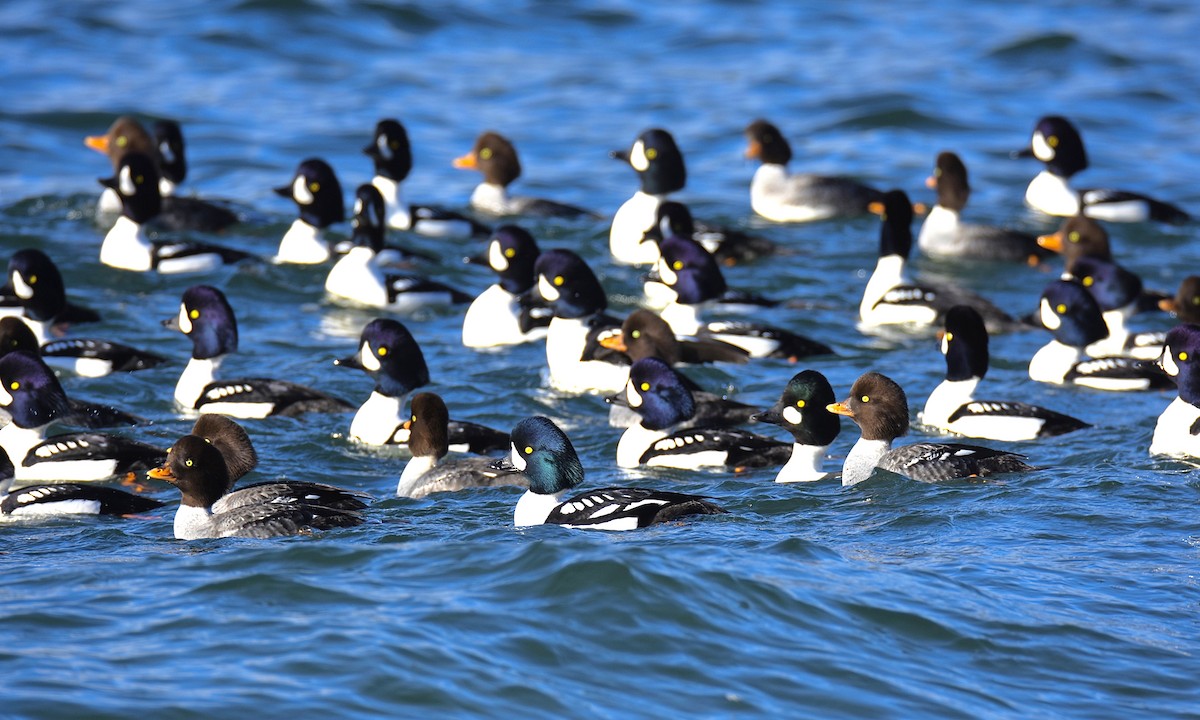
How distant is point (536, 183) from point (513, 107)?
3413 millimetres

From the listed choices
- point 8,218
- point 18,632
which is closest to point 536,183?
point 8,218

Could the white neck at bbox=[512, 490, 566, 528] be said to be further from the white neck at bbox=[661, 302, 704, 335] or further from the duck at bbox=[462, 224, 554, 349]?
the white neck at bbox=[661, 302, 704, 335]

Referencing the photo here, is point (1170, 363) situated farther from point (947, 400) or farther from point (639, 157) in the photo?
point (639, 157)

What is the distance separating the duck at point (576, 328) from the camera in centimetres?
1424

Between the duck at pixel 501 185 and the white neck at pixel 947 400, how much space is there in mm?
7580

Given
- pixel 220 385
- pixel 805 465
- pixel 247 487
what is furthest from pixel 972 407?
pixel 220 385

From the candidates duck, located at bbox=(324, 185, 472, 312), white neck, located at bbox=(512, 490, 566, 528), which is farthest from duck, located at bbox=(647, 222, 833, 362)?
white neck, located at bbox=(512, 490, 566, 528)

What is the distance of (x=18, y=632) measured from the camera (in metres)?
8.27

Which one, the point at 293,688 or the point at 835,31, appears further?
the point at 835,31

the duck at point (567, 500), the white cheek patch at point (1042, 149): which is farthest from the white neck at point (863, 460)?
the white cheek patch at point (1042, 149)

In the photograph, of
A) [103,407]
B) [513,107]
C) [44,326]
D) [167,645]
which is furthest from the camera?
[513,107]

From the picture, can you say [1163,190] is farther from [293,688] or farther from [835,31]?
[293,688]

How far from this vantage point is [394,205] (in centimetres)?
1944

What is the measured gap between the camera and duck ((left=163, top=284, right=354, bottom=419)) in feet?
42.5
